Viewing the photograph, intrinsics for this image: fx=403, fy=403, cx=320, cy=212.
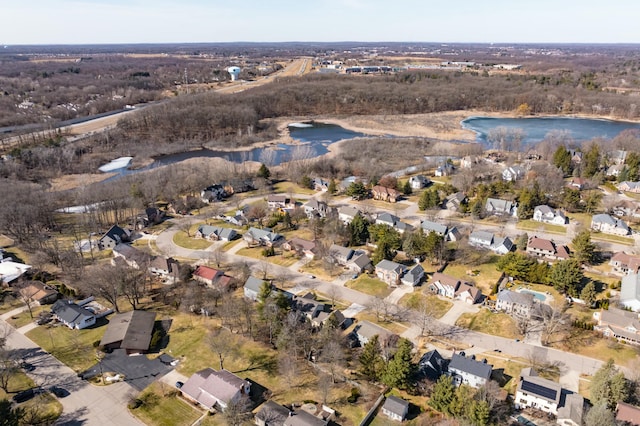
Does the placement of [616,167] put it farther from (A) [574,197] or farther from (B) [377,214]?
(B) [377,214]

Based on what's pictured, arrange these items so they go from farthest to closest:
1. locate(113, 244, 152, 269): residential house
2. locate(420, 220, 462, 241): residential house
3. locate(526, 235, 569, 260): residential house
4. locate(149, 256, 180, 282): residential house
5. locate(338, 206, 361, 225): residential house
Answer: locate(338, 206, 361, 225): residential house, locate(420, 220, 462, 241): residential house, locate(526, 235, 569, 260): residential house, locate(113, 244, 152, 269): residential house, locate(149, 256, 180, 282): residential house

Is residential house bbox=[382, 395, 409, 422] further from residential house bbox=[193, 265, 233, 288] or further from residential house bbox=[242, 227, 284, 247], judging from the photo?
residential house bbox=[242, 227, 284, 247]

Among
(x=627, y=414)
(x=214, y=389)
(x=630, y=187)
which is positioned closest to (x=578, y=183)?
(x=630, y=187)

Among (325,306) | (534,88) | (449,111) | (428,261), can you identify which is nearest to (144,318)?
(325,306)

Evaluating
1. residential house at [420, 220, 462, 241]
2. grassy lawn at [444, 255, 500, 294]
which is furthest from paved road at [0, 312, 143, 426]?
residential house at [420, 220, 462, 241]

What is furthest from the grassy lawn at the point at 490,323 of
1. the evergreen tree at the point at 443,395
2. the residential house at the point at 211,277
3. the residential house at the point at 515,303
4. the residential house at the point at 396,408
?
the residential house at the point at 211,277

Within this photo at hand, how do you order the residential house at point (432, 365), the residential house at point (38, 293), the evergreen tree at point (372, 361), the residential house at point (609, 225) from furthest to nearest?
the residential house at point (609, 225) → the residential house at point (38, 293) → the residential house at point (432, 365) → the evergreen tree at point (372, 361)

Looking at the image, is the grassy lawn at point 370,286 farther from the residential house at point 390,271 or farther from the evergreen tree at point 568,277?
→ the evergreen tree at point 568,277
